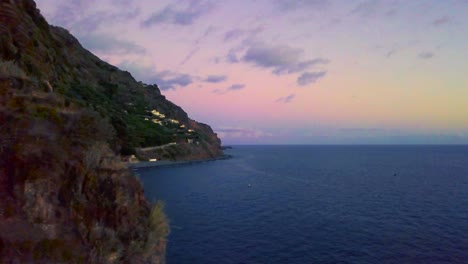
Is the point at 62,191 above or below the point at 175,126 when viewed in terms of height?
below

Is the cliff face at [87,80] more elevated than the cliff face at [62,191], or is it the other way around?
the cliff face at [87,80]

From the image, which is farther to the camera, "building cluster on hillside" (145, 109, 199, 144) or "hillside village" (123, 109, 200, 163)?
"building cluster on hillside" (145, 109, 199, 144)

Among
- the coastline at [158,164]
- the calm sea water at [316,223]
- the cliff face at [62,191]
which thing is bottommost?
the calm sea water at [316,223]

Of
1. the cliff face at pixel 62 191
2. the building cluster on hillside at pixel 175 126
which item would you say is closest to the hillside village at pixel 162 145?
the building cluster on hillside at pixel 175 126

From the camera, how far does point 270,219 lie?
44688 mm

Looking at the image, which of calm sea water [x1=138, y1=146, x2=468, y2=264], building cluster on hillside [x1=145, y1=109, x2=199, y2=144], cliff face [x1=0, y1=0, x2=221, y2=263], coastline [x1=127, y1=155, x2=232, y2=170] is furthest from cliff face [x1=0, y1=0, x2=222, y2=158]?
calm sea water [x1=138, y1=146, x2=468, y2=264]

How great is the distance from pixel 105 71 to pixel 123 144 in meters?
72.1

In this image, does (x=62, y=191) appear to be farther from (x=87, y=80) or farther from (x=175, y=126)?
(x=175, y=126)

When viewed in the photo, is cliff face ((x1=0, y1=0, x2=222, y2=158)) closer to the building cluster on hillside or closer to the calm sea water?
the building cluster on hillside

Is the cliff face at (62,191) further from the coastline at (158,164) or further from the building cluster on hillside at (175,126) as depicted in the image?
the building cluster on hillside at (175,126)

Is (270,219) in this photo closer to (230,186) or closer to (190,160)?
(230,186)

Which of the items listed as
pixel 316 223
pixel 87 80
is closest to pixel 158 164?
pixel 87 80

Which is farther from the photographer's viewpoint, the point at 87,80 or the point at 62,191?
the point at 87,80

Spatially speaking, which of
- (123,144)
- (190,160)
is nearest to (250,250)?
(123,144)
